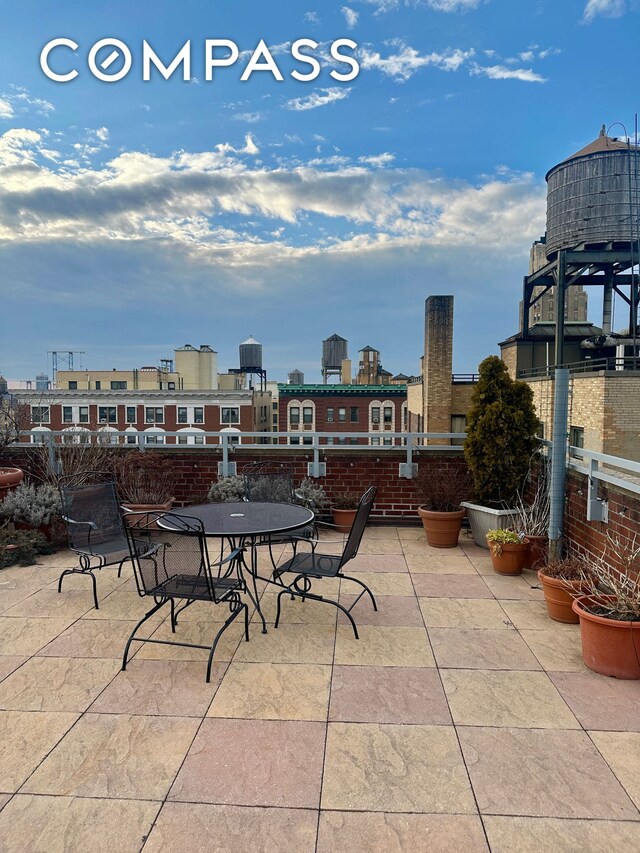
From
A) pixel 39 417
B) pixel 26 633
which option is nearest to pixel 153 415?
pixel 39 417

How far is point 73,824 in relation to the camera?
77.0 inches

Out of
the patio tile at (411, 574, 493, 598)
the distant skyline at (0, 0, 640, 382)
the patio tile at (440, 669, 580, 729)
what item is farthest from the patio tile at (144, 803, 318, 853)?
the distant skyline at (0, 0, 640, 382)

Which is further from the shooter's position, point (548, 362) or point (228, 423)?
point (228, 423)

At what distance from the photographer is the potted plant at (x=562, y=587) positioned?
3.58 meters

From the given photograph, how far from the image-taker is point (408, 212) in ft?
47.8

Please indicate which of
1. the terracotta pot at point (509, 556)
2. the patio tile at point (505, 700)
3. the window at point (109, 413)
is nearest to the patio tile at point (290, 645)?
the patio tile at point (505, 700)

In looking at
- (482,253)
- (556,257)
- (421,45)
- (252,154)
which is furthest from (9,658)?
(556,257)

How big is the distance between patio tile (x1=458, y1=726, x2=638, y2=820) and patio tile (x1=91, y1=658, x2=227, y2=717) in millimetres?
1361

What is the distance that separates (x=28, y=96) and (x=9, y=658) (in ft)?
23.9

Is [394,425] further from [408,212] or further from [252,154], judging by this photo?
[252,154]

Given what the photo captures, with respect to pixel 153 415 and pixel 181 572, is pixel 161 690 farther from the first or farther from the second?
pixel 153 415

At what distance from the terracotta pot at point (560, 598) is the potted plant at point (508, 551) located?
0.90m

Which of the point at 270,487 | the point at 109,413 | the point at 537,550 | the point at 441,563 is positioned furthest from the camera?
the point at 109,413

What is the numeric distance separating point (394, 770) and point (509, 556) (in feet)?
9.48
